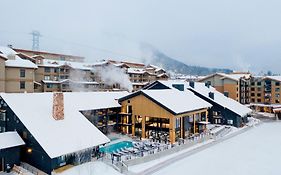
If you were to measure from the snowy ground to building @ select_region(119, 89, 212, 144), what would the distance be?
16.9 ft

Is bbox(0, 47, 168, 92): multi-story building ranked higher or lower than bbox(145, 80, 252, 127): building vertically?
higher

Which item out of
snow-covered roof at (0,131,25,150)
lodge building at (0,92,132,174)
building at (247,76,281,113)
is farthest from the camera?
building at (247,76,281,113)

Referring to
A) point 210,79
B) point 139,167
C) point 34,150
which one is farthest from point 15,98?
point 210,79

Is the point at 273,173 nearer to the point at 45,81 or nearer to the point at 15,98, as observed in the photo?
the point at 15,98

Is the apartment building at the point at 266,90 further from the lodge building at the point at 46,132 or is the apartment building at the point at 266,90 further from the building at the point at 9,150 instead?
the building at the point at 9,150

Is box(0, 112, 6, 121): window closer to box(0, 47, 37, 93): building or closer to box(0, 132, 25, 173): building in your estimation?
box(0, 132, 25, 173): building


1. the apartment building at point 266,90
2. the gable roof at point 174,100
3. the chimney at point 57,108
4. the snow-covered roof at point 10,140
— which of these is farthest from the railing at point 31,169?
the apartment building at point 266,90

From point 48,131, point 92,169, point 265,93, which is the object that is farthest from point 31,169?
point 265,93

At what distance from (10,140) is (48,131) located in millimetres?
3100

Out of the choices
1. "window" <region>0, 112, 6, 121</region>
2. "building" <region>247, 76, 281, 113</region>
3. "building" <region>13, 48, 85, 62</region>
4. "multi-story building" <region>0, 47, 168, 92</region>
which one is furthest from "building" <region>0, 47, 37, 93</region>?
"building" <region>247, 76, 281, 113</region>

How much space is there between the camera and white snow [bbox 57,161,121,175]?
21.7 metres

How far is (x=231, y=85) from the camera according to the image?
65.1 metres

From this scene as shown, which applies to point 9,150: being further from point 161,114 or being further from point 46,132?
point 161,114

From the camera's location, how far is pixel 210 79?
6762 centimetres
